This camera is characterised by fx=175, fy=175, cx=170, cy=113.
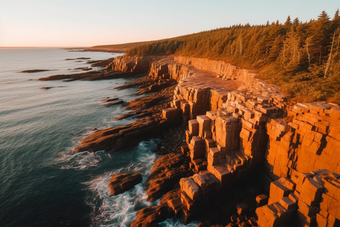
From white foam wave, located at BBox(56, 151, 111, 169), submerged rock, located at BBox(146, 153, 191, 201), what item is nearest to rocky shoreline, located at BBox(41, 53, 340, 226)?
submerged rock, located at BBox(146, 153, 191, 201)

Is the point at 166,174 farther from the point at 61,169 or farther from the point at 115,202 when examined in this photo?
the point at 61,169

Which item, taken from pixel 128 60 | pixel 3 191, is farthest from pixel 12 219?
pixel 128 60

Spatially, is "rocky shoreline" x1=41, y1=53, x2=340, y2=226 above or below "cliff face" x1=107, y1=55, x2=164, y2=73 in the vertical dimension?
below

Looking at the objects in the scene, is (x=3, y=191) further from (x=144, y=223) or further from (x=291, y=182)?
(x=291, y=182)

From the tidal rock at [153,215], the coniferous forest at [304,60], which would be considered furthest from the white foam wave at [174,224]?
the coniferous forest at [304,60]

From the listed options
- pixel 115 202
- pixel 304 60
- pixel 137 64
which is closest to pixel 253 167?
pixel 115 202

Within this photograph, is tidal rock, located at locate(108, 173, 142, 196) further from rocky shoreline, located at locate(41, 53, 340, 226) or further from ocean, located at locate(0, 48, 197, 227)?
rocky shoreline, located at locate(41, 53, 340, 226)

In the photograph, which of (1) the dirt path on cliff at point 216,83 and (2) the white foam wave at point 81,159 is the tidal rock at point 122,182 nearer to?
(2) the white foam wave at point 81,159
